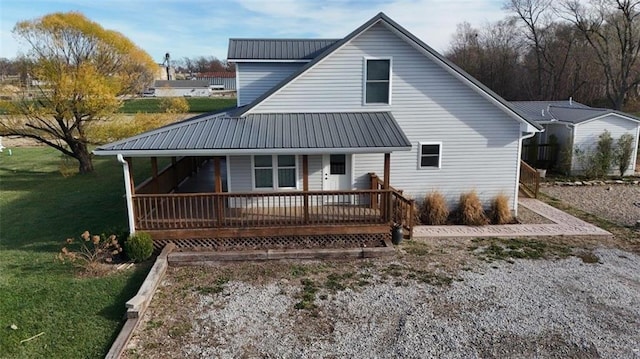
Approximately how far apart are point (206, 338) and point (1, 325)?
147 inches

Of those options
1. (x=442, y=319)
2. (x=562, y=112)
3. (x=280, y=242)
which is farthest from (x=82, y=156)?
(x=562, y=112)

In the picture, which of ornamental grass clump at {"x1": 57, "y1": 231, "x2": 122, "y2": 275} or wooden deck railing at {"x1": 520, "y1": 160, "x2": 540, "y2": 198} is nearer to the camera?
ornamental grass clump at {"x1": 57, "y1": 231, "x2": 122, "y2": 275}

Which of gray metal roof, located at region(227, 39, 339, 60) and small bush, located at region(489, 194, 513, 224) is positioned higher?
gray metal roof, located at region(227, 39, 339, 60)

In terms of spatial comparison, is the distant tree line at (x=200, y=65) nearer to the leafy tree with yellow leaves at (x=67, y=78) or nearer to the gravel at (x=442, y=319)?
the leafy tree with yellow leaves at (x=67, y=78)

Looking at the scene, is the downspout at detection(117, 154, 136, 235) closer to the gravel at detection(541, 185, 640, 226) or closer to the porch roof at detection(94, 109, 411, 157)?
the porch roof at detection(94, 109, 411, 157)

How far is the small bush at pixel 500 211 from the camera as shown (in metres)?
13.0

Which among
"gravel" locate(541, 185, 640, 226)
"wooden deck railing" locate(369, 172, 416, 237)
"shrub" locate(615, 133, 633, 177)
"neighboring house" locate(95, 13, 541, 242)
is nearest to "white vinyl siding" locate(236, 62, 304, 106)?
"neighboring house" locate(95, 13, 541, 242)

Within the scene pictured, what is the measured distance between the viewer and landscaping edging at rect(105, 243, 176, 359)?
258 inches

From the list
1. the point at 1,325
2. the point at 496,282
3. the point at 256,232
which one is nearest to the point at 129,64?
the point at 256,232

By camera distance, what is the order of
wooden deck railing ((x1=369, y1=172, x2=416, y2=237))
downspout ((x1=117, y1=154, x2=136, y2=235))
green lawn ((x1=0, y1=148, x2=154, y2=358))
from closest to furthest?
green lawn ((x1=0, y1=148, x2=154, y2=358)), downspout ((x1=117, y1=154, x2=136, y2=235)), wooden deck railing ((x1=369, y1=172, x2=416, y2=237))

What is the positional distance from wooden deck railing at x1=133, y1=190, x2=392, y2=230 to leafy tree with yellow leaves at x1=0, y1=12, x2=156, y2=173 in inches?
431

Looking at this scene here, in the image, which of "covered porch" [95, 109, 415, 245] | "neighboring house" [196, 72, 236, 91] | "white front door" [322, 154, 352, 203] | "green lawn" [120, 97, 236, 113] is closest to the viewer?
"covered porch" [95, 109, 415, 245]

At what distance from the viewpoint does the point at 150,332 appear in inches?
279

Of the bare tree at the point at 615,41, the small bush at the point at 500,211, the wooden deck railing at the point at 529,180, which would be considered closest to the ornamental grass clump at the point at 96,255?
the small bush at the point at 500,211
